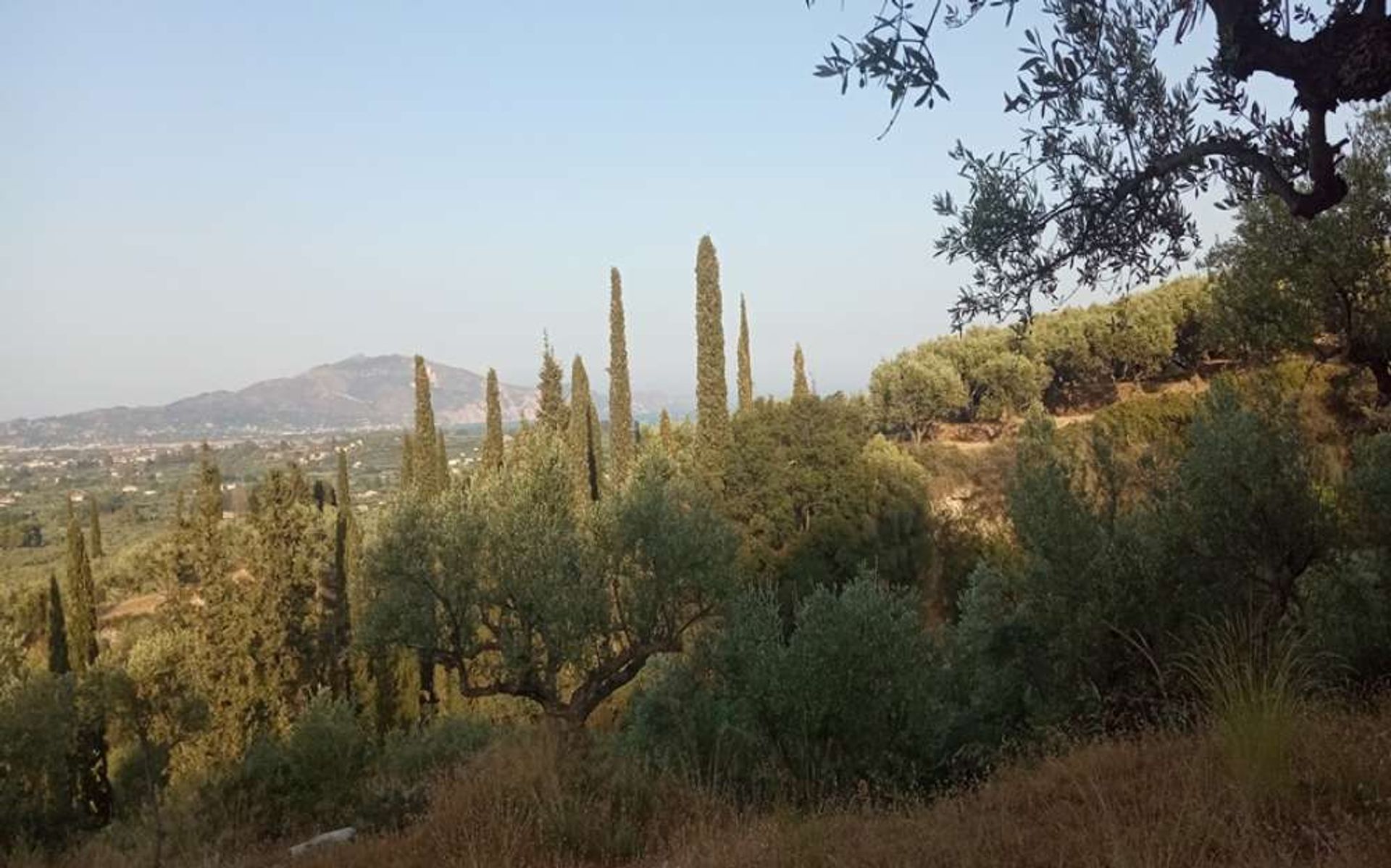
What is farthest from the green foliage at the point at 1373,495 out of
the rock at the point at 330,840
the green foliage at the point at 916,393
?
the green foliage at the point at 916,393

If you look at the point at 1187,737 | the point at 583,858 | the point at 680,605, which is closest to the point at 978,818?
the point at 1187,737

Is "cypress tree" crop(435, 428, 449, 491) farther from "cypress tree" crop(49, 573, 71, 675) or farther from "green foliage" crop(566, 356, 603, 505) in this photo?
"cypress tree" crop(49, 573, 71, 675)

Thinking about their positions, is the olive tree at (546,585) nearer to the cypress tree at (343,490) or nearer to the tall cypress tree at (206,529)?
the tall cypress tree at (206,529)

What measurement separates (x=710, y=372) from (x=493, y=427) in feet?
32.3

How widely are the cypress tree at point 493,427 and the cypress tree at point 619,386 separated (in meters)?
4.87

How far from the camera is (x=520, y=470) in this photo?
18.8 metres

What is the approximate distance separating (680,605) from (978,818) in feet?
41.3

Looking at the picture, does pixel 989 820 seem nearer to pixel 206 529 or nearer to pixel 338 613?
pixel 206 529

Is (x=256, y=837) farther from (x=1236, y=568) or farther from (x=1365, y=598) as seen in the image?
(x=1365, y=598)

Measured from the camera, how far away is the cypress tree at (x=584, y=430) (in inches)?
1400

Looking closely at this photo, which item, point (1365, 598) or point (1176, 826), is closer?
point (1176, 826)

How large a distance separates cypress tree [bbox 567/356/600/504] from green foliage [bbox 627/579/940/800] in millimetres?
24213

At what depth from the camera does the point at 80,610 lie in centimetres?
2997

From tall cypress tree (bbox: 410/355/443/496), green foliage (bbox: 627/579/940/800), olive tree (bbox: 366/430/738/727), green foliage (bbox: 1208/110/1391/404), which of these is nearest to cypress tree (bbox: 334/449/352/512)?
tall cypress tree (bbox: 410/355/443/496)
